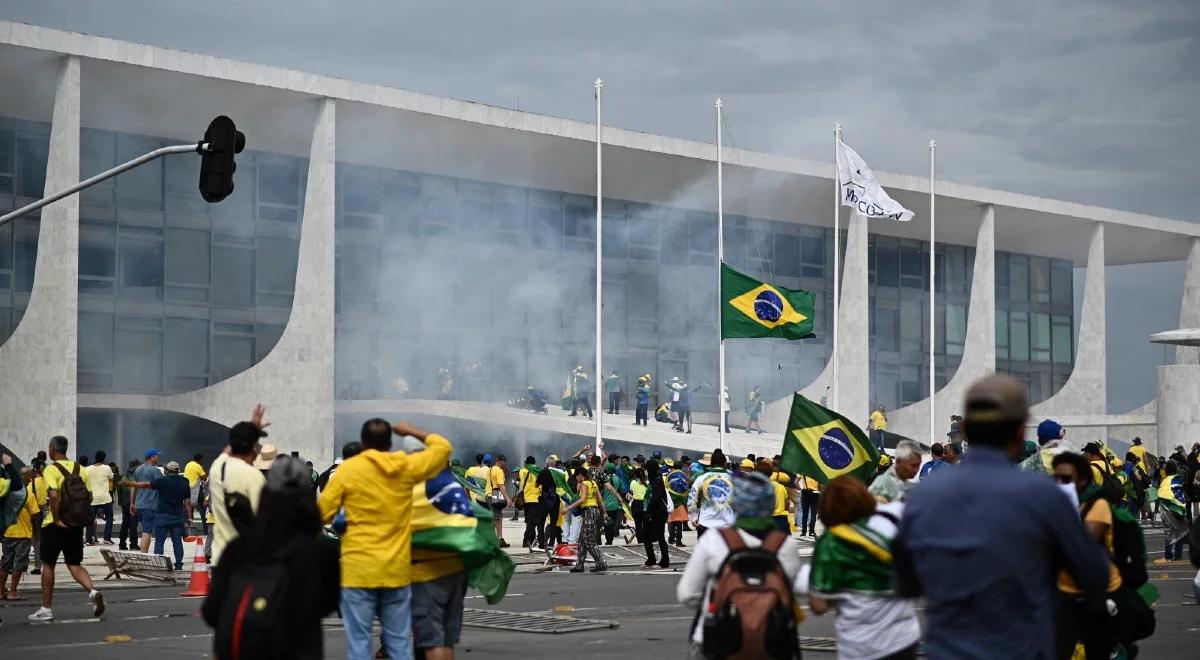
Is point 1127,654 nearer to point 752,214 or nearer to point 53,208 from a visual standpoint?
point 53,208

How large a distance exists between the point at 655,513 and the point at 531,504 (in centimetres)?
370

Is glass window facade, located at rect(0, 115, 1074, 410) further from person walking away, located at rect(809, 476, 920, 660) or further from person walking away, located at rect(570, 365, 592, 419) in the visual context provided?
person walking away, located at rect(809, 476, 920, 660)

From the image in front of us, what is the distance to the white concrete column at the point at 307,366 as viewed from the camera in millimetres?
39656

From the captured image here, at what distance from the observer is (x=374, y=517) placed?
328 inches

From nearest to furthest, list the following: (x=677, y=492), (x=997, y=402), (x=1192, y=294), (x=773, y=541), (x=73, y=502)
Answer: (x=997, y=402), (x=773, y=541), (x=73, y=502), (x=677, y=492), (x=1192, y=294)

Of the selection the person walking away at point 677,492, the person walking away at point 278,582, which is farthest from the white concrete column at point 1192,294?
the person walking away at point 278,582

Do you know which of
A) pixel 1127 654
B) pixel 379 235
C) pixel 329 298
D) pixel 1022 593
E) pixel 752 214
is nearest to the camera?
pixel 1022 593

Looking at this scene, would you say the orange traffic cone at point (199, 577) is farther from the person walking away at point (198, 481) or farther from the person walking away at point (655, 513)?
the person walking away at point (655, 513)

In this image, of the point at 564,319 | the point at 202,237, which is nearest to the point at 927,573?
the point at 202,237

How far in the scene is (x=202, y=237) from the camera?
43062mm

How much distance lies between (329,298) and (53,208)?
Result: 765cm

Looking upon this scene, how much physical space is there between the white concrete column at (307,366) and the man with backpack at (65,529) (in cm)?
2429

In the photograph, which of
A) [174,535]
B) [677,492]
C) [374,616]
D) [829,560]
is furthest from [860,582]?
[677,492]

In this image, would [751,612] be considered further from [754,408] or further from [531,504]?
[754,408]
